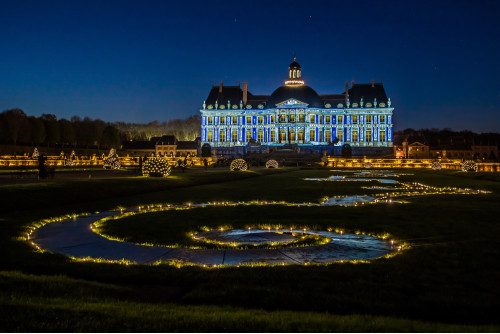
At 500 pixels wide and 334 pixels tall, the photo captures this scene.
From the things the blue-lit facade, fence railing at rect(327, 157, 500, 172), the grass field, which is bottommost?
the grass field

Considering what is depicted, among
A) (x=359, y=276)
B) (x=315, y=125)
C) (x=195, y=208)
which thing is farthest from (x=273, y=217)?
(x=315, y=125)

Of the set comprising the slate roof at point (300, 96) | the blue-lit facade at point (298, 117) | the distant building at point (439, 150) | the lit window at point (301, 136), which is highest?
the slate roof at point (300, 96)

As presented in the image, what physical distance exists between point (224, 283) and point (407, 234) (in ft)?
18.4

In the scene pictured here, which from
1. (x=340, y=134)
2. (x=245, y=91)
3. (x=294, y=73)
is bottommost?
(x=340, y=134)

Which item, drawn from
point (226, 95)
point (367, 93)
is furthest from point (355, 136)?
point (226, 95)

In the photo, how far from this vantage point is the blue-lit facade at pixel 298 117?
12519 centimetres

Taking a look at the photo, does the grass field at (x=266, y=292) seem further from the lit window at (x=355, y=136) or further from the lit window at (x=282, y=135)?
the lit window at (x=355, y=136)

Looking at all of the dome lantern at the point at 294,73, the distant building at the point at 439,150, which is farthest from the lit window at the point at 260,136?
the distant building at the point at 439,150

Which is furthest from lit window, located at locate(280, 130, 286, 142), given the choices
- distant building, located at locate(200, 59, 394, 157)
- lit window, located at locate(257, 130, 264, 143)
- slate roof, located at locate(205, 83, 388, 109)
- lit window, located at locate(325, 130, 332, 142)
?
lit window, located at locate(325, 130, 332, 142)

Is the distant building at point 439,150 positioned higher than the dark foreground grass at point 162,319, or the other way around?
the distant building at point 439,150

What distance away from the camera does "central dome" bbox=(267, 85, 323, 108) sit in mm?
127463

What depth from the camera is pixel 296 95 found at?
128 meters

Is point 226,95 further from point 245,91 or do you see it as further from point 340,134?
point 340,134

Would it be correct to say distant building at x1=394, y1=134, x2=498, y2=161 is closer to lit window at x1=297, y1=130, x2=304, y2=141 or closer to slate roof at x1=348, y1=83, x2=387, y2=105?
slate roof at x1=348, y1=83, x2=387, y2=105
